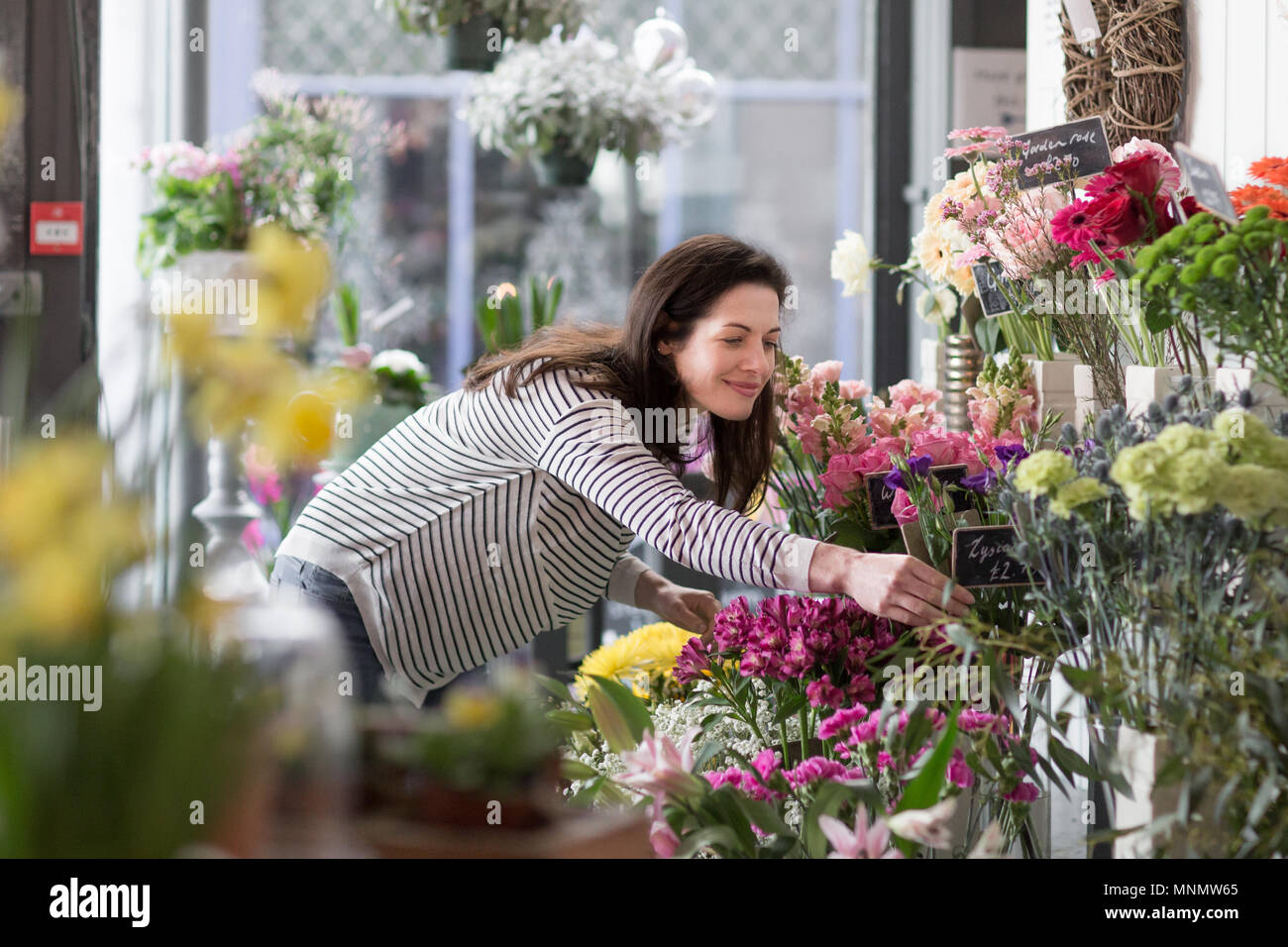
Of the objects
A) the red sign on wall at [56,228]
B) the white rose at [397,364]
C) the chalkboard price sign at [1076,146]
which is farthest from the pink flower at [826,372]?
the red sign on wall at [56,228]

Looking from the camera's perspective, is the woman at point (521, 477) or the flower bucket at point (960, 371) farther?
the flower bucket at point (960, 371)

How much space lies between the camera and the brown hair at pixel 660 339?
150 cm

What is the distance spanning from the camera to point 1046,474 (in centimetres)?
88

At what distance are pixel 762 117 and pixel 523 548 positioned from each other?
3766 millimetres

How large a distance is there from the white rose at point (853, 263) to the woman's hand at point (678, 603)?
56 cm

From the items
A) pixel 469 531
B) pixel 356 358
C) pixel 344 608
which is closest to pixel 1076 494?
pixel 469 531

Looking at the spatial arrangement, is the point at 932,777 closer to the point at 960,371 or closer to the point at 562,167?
the point at 960,371

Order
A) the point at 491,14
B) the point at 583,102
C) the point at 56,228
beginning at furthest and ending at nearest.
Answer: the point at 583,102, the point at 491,14, the point at 56,228

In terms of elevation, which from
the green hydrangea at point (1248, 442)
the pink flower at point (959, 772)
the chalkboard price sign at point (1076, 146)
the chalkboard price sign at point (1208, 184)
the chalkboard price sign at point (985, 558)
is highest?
the chalkboard price sign at point (1076, 146)

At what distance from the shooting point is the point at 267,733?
428 mm

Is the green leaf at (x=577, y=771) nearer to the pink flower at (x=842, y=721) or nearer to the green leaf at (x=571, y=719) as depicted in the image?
the green leaf at (x=571, y=719)

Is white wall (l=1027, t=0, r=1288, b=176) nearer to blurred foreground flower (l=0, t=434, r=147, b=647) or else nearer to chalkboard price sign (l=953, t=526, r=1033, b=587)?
chalkboard price sign (l=953, t=526, r=1033, b=587)

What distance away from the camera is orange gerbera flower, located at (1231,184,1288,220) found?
1.12 m

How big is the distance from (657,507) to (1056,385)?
0.55 metres
